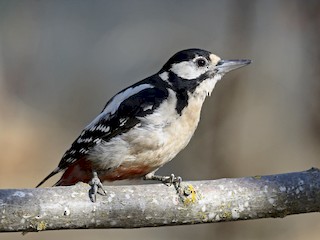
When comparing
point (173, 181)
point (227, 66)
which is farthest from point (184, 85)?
point (173, 181)

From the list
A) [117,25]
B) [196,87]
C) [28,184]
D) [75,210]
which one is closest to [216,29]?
[117,25]

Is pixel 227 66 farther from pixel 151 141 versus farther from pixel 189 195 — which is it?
pixel 189 195

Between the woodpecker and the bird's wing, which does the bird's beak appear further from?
the bird's wing

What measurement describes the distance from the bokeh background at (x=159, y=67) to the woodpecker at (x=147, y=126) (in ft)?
6.63

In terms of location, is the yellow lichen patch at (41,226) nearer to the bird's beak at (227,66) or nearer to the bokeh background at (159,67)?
the bird's beak at (227,66)

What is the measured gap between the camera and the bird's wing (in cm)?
342

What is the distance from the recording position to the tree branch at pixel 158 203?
2539 mm

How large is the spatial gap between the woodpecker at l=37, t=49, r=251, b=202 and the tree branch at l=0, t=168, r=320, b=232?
481 mm

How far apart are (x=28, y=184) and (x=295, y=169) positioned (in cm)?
231

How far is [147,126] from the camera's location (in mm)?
3371

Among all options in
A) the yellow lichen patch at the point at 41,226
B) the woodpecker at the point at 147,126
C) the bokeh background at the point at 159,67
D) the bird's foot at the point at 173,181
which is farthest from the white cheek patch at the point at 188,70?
the bokeh background at the point at 159,67

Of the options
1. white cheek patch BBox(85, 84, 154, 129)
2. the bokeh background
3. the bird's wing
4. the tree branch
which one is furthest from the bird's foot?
the bokeh background

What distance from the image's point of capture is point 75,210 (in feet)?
8.52

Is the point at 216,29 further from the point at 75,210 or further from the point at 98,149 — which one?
the point at 75,210
